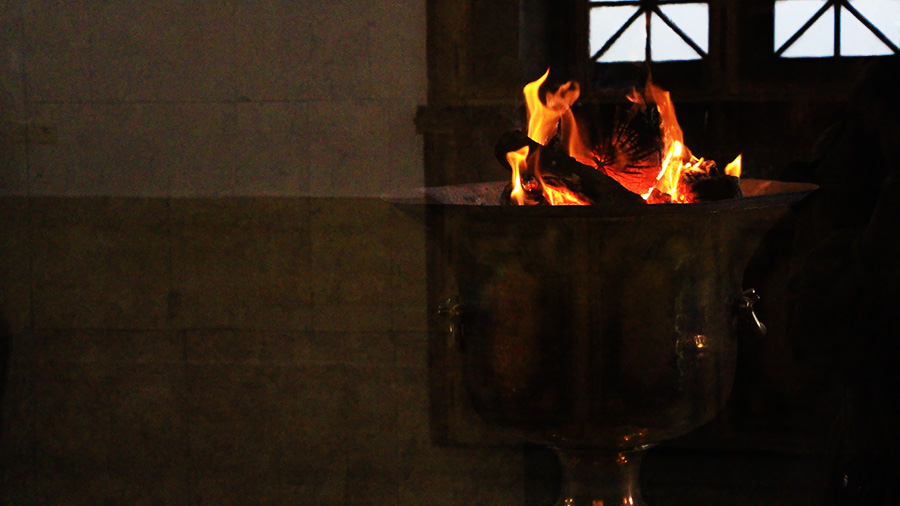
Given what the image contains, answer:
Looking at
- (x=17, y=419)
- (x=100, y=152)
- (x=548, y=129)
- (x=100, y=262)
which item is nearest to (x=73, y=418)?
(x=17, y=419)

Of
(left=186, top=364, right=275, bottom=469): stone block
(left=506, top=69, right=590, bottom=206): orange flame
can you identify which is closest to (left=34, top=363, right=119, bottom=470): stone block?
(left=186, top=364, right=275, bottom=469): stone block

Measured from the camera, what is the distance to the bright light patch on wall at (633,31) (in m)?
3.16

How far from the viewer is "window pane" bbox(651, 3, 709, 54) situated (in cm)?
312

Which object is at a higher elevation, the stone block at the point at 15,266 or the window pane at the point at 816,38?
the window pane at the point at 816,38

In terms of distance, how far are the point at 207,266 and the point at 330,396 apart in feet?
2.24

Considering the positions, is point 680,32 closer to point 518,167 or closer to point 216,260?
point 518,167

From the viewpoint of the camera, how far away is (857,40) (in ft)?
9.97

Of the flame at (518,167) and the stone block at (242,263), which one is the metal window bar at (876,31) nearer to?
the flame at (518,167)

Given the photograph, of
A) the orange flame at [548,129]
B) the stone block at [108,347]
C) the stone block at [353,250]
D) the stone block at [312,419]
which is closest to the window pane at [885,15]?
the orange flame at [548,129]

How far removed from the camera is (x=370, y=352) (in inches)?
130

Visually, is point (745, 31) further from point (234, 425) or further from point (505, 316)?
point (234, 425)

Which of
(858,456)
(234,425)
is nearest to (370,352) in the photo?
(234,425)

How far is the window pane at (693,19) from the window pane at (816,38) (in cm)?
24

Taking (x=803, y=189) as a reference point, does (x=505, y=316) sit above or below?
below
